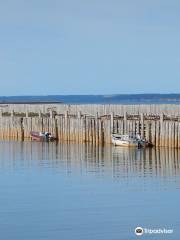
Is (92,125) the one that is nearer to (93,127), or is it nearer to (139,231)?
(93,127)

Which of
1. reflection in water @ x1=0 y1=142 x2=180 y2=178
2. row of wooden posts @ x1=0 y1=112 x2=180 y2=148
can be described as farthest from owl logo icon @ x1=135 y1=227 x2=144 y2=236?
row of wooden posts @ x1=0 y1=112 x2=180 y2=148

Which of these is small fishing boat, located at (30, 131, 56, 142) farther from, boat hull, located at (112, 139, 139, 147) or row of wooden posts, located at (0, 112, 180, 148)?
boat hull, located at (112, 139, 139, 147)

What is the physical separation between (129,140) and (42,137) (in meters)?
8.98

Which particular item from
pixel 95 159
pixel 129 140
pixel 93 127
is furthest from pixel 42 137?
pixel 95 159

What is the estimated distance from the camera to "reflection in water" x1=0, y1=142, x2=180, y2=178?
41719 millimetres

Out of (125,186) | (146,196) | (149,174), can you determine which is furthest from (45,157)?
(146,196)

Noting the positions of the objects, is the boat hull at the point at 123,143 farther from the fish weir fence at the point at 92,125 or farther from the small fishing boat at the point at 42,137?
the small fishing boat at the point at 42,137

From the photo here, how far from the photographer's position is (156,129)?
176 feet

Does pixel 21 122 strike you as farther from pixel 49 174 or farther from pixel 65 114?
pixel 49 174

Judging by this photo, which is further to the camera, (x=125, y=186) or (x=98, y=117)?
(x=98, y=117)

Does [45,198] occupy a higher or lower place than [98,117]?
lower

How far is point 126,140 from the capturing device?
55406mm

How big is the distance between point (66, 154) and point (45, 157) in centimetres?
172

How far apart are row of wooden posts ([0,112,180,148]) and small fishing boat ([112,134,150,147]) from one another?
0.37 m
